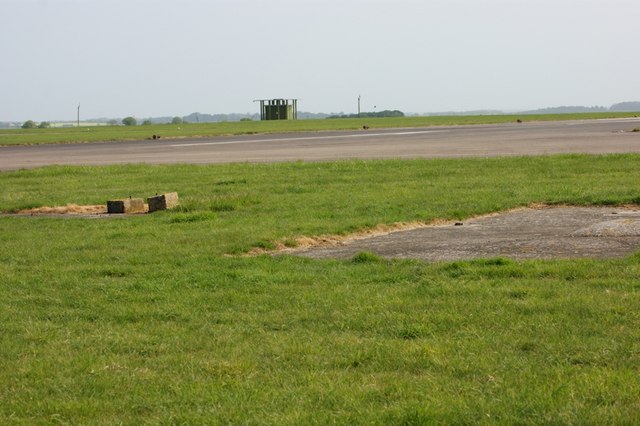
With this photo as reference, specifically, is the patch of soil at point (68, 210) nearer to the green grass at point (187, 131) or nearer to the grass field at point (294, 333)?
the grass field at point (294, 333)

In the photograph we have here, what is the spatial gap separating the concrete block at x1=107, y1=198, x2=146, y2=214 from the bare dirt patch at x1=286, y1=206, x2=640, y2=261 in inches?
224

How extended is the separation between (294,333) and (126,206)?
35.5 feet

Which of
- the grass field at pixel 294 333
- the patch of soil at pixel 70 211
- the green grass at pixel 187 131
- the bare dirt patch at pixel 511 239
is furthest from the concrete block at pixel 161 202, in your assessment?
the green grass at pixel 187 131

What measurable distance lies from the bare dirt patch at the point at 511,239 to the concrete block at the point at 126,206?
5702mm

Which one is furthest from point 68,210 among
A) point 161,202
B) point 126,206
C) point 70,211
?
point 161,202

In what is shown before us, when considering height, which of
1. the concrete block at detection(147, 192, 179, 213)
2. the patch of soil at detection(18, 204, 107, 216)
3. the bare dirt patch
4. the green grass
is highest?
the concrete block at detection(147, 192, 179, 213)

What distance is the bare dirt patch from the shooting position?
12.0m

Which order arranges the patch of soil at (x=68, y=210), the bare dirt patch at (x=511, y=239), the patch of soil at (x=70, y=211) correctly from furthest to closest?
the patch of soil at (x=68, y=210) → the patch of soil at (x=70, y=211) → the bare dirt patch at (x=511, y=239)

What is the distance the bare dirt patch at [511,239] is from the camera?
471 inches

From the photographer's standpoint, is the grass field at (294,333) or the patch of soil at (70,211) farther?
the patch of soil at (70,211)

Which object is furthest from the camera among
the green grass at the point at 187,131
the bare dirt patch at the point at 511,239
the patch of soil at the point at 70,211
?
the green grass at the point at 187,131

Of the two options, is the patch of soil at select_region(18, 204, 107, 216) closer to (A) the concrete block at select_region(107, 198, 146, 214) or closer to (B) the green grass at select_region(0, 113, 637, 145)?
(A) the concrete block at select_region(107, 198, 146, 214)

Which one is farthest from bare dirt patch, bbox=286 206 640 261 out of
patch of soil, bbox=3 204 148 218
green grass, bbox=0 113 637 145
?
green grass, bbox=0 113 637 145

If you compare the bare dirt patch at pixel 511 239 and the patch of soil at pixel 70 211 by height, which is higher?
the bare dirt patch at pixel 511 239
